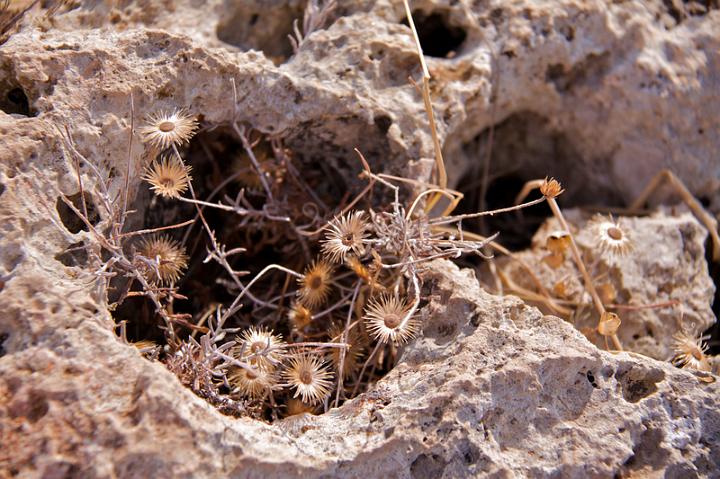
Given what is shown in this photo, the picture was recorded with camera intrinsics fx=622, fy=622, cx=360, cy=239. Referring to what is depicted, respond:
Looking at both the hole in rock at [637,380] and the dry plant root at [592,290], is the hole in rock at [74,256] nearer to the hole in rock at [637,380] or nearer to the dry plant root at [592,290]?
the dry plant root at [592,290]

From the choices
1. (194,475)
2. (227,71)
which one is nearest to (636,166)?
(227,71)

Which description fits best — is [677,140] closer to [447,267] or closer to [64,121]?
[447,267]

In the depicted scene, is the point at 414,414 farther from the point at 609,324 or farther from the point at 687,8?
the point at 687,8

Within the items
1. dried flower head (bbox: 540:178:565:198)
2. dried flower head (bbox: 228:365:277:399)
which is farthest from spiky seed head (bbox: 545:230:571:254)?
dried flower head (bbox: 228:365:277:399)

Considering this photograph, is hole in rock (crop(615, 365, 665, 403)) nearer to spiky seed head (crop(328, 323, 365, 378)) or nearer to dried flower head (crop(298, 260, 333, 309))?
spiky seed head (crop(328, 323, 365, 378))

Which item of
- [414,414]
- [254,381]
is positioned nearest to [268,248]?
[254,381]

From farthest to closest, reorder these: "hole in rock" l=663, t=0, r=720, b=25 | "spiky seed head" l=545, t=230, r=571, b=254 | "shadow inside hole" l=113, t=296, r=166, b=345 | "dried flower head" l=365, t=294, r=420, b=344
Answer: "hole in rock" l=663, t=0, r=720, b=25 < "spiky seed head" l=545, t=230, r=571, b=254 < "shadow inside hole" l=113, t=296, r=166, b=345 < "dried flower head" l=365, t=294, r=420, b=344

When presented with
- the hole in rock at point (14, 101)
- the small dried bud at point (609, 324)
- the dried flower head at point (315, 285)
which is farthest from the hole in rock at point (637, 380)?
the hole in rock at point (14, 101)
